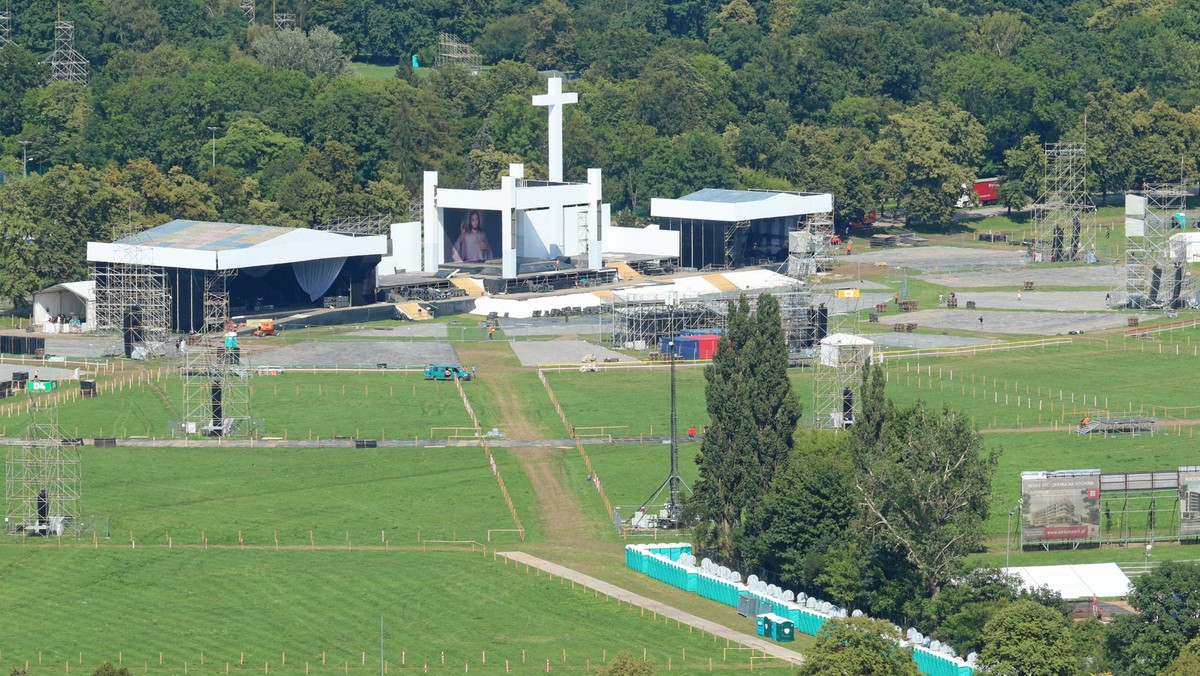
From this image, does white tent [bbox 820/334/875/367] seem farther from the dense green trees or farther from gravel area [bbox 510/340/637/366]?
the dense green trees

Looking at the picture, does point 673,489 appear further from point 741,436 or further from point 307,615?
point 307,615

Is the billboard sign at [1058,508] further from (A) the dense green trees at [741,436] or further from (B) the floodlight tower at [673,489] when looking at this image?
(B) the floodlight tower at [673,489]

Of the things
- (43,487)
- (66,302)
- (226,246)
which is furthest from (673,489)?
(66,302)

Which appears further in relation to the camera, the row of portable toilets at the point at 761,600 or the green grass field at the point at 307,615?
the green grass field at the point at 307,615

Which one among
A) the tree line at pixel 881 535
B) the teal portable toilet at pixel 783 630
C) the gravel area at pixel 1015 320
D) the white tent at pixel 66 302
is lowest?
the teal portable toilet at pixel 783 630

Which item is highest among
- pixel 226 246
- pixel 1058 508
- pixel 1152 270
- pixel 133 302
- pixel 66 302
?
pixel 226 246

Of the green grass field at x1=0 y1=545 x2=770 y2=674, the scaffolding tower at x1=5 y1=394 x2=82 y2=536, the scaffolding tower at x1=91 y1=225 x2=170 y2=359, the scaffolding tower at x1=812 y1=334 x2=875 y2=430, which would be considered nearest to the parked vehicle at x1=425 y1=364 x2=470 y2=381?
the scaffolding tower at x1=91 y1=225 x2=170 y2=359

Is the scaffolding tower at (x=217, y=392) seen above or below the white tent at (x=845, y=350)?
below

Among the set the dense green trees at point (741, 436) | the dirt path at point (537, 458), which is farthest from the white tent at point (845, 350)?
the dense green trees at point (741, 436)
